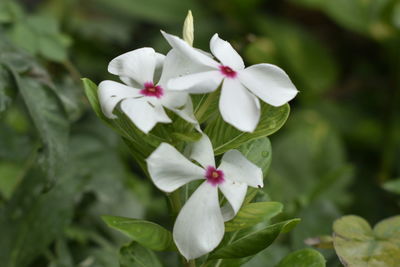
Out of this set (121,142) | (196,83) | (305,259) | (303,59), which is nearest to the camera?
(196,83)

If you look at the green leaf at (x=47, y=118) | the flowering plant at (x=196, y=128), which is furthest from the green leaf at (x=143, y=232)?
the green leaf at (x=47, y=118)

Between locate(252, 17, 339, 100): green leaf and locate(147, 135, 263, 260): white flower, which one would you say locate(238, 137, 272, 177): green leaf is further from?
locate(252, 17, 339, 100): green leaf

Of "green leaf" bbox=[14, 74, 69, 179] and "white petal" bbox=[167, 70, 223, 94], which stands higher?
"white petal" bbox=[167, 70, 223, 94]

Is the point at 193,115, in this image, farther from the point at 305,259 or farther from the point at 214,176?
the point at 305,259

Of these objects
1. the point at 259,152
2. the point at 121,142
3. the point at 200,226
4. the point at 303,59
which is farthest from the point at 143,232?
the point at 303,59

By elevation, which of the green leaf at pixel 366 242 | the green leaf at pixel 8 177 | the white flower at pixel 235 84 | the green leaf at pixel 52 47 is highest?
the white flower at pixel 235 84

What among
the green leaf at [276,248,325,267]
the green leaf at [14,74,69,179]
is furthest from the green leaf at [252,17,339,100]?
the green leaf at [276,248,325,267]

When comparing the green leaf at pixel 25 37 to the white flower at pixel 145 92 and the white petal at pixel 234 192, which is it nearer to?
the white flower at pixel 145 92
